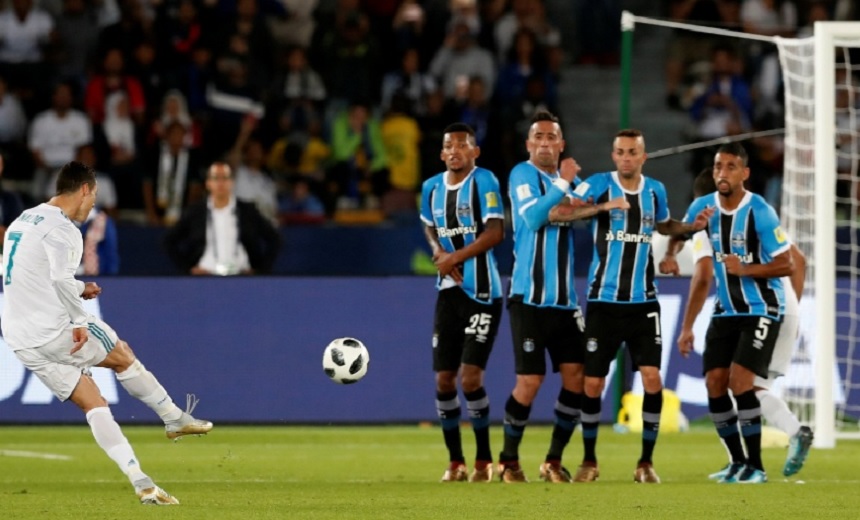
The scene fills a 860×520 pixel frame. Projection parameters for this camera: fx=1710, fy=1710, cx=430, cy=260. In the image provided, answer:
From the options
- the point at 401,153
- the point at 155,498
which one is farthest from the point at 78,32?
the point at 155,498

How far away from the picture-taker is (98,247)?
15391 mm

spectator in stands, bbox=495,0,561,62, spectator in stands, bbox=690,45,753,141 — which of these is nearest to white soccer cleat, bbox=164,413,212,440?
spectator in stands, bbox=690,45,753,141

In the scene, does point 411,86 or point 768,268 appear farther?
point 411,86

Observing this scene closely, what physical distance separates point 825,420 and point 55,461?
18.7 feet

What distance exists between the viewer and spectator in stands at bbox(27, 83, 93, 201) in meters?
18.6

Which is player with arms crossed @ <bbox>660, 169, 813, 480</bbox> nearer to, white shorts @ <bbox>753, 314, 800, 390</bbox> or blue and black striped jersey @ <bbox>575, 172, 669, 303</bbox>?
white shorts @ <bbox>753, 314, 800, 390</bbox>

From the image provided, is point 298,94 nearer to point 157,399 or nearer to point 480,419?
point 480,419

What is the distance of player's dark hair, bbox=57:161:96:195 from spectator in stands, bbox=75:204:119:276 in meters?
6.32

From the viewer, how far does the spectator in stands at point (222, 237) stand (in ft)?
49.3

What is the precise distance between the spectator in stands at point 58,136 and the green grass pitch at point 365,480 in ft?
15.5

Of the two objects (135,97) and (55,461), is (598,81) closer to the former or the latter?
(135,97)

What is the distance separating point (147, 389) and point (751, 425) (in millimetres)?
3743

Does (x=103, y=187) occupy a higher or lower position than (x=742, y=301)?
higher

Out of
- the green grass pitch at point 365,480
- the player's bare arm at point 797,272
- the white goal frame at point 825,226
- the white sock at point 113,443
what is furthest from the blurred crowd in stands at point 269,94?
the white sock at point 113,443
